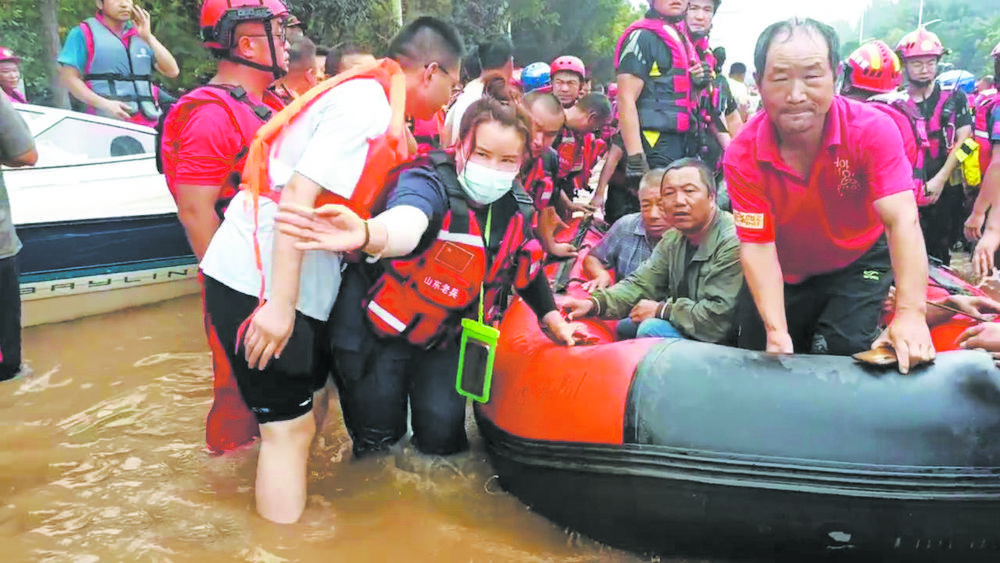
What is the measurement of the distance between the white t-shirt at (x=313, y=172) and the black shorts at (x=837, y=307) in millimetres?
1418

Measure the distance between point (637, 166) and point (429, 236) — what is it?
215 centimetres

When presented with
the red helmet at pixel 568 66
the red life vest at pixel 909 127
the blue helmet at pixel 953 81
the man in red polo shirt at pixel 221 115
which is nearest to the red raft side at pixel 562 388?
the man in red polo shirt at pixel 221 115

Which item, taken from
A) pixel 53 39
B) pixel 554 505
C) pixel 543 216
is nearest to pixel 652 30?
pixel 543 216

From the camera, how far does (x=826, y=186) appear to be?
8.31 ft

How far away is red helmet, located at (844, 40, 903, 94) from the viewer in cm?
376

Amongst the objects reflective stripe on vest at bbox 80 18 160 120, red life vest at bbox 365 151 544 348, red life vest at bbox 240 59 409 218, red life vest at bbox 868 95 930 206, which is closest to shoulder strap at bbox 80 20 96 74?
reflective stripe on vest at bbox 80 18 160 120

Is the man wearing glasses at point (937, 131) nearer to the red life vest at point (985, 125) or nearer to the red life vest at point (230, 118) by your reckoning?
the red life vest at point (985, 125)

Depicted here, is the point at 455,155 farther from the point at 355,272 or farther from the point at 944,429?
the point at 944,429

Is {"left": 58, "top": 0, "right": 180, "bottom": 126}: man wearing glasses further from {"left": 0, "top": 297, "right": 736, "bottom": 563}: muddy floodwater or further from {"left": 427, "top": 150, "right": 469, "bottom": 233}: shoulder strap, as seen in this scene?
{"left": 427, "top": 150, "right": 469, "bottom": 233}: shoulder strap

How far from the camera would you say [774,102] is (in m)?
2.38

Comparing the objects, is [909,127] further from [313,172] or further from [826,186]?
[313,172]

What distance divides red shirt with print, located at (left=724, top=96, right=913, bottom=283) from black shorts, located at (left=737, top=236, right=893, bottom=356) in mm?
71

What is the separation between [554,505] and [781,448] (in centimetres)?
76

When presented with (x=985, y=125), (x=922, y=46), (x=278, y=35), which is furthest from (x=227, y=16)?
(x=922, y=46)
